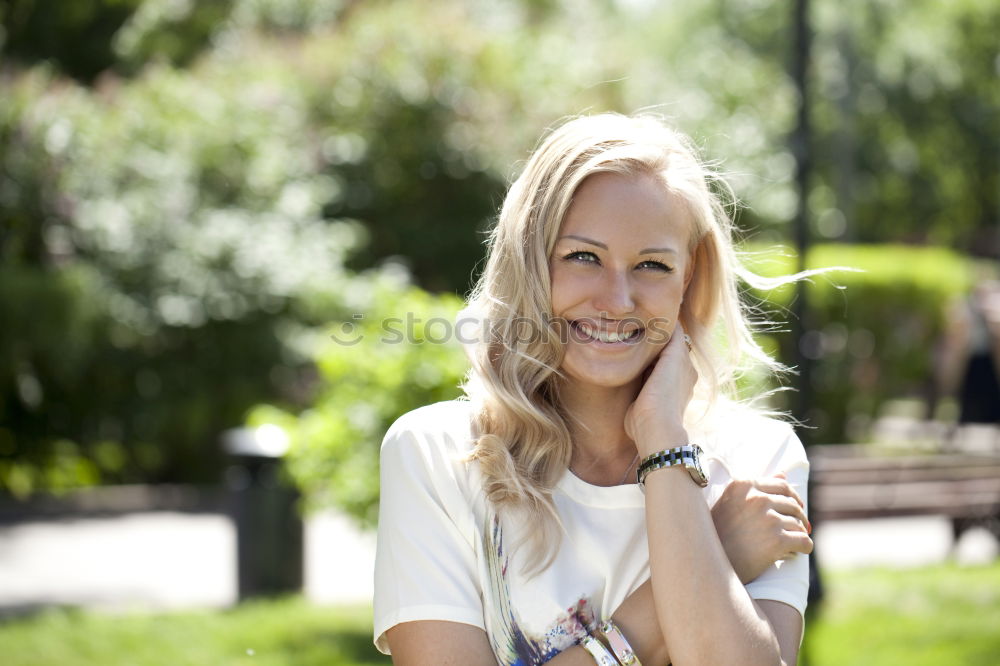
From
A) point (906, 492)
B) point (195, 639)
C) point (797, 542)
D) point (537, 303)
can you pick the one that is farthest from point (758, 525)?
point (906, 492)

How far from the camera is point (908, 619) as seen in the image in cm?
623

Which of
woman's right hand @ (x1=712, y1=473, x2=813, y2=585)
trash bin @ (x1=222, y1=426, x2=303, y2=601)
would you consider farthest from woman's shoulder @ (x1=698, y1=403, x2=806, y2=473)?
trash bin @ (x1=222, y1=426, x2=303, y2=601)

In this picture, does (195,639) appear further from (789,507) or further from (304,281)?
(304,281)

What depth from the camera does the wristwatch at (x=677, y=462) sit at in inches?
86.1

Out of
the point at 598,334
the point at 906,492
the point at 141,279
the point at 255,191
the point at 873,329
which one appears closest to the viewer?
the point at 598,334

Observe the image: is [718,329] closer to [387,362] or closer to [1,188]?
[387,362]

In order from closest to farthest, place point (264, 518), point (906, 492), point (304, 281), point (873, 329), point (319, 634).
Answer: point (319, 634), point (264, 518), point (906, 492), point (304, 281), point (873, 329)

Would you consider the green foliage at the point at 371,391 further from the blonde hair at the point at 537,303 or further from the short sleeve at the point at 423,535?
the short sleeve at the point at 423,535

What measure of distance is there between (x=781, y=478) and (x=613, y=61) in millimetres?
12014

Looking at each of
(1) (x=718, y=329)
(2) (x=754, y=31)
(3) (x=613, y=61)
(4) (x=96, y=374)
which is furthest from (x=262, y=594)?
(2) (x=754, y=31)

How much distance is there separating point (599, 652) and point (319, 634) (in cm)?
412

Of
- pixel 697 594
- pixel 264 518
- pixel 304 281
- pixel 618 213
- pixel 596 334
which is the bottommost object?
pixel 264 518

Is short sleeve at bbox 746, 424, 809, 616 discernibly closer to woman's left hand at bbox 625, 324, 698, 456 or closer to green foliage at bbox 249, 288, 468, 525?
woman's left hand at bbox 625, 324, 698, 456

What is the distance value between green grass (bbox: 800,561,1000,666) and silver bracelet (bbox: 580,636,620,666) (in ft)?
12.5
